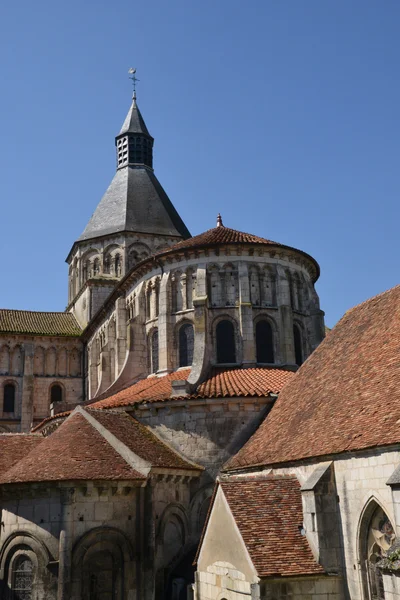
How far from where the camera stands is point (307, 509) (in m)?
15.0

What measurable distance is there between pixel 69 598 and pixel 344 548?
29.9 feet

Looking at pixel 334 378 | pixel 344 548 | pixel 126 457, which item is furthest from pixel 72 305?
pixel 344 548

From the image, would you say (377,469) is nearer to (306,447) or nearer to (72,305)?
(306,447)

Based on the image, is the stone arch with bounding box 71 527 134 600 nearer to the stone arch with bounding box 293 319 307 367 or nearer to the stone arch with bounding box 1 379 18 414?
the stone arch with bounding box 293 319 307 367

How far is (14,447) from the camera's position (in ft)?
81.4

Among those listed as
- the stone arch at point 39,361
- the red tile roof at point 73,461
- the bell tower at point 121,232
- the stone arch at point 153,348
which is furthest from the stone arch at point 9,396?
the red tile roof at point 73,461

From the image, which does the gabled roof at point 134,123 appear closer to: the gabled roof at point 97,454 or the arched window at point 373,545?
the gabled roof at point 97,454

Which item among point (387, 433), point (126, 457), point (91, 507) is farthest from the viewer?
point (126, 457)

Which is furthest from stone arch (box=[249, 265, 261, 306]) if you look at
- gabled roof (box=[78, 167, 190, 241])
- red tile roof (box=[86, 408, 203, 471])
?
gabled roof (box=[78, 167, 190, 241])

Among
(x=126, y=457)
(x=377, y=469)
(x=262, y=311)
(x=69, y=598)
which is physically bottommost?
(x=69, y=598)

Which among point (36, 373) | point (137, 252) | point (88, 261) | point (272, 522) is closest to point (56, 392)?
point (36, 373)

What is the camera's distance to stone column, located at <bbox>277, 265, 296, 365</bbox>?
28000 mm

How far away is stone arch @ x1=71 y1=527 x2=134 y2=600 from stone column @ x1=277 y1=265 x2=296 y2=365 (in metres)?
11.1

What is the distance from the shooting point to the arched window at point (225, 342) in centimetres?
2781
